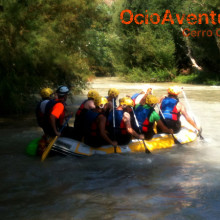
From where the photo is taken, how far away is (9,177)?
626 centimetres

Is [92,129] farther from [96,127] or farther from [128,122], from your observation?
[128,122]

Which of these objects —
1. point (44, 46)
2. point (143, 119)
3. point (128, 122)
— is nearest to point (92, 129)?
point (128, 122)

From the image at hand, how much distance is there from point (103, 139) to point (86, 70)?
4.71m

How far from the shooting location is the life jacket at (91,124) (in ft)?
23.2

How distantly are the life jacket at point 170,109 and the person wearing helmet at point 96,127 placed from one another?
168cm

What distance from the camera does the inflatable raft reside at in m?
7.05

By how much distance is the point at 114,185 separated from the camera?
19.4ft

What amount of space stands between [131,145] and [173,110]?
1.37 m

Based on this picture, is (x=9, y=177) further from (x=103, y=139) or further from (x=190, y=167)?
(x=190, y=167)

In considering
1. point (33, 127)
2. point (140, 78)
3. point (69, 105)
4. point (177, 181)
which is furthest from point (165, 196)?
point (140, 78)

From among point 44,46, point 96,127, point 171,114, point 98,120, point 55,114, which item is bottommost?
point 171,114

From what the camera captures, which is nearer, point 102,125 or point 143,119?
point 102,125

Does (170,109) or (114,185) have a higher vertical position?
(170,109)

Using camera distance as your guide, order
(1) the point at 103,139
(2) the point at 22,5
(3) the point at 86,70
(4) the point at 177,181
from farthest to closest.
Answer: (3) the point at 86,70
(2) the point at 22,5
(1) the point at 103,139
(4) the point at 177,181
